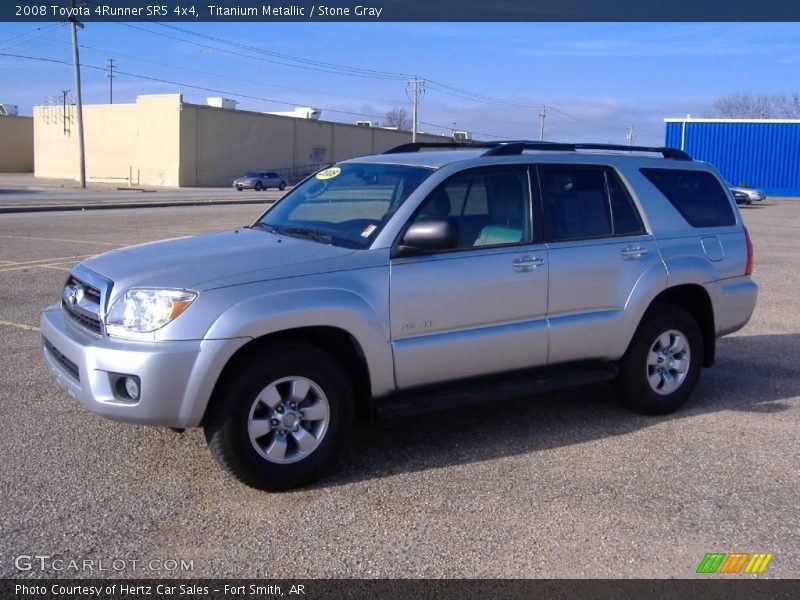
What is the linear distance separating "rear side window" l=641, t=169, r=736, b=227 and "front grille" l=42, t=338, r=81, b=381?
13.5 feet

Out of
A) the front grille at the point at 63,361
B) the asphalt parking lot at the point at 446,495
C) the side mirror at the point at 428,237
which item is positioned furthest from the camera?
the side mirror at the point at 428,237

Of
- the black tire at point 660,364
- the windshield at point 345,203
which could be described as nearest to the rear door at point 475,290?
the windshield at point 345,203

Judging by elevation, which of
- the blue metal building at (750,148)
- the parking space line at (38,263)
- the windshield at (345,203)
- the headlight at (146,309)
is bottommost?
the parking space line at (38,263)

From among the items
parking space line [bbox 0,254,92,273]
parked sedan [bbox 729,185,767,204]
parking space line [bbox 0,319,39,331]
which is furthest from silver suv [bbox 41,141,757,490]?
parked sedan [bbox 729,185,767,204]

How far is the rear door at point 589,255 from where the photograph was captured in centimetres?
549

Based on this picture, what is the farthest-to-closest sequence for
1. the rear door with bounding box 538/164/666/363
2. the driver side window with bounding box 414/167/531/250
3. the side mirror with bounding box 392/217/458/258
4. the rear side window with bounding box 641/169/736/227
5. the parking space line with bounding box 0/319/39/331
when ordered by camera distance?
the parking space line with bounding box 0/319/39/331
the rear side window with bounding box 641/169/736/227
the rear door with bounding box 538/164/666/363
the driver side window with bounding box 414/167/531/250
the side mirror with bounding box 392/217/458/258

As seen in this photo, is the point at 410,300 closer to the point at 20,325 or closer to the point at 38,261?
the point at 20,325

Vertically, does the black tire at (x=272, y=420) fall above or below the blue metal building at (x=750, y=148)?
below

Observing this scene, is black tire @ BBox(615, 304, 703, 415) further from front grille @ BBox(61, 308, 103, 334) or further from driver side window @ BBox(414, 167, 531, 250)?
front grille @ BBox(61, 308, 103, 334)

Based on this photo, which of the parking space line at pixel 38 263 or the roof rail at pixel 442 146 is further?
the parking space line at pixel 38 263

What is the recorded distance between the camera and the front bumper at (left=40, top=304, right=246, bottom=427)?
165 inches

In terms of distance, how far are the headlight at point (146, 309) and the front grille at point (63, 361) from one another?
0.33 m

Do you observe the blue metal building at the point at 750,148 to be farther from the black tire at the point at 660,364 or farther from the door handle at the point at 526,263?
the door handle at the point at 526,263

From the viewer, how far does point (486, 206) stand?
5422mm
